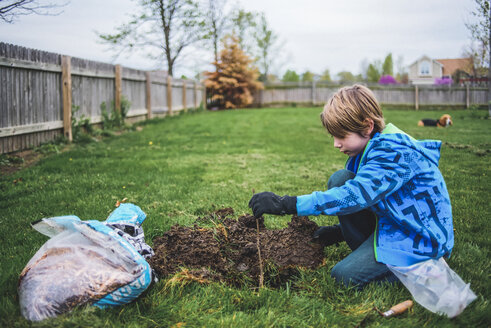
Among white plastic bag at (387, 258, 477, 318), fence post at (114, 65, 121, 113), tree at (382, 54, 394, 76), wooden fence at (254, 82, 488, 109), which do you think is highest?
tree at (382, 54, 394, 76)

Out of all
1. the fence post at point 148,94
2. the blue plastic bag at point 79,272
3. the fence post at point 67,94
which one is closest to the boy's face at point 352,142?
the blue plastic bag at point 79,272

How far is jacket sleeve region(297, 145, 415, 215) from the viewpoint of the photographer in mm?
1979

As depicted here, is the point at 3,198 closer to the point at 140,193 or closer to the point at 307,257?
the point at 140,193

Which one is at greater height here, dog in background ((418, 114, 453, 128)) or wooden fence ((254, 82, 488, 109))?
wooden fence ((254, 82, 488, 109))

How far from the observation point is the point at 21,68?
6.47 m

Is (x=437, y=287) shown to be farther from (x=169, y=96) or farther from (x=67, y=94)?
(x=169, y=96)

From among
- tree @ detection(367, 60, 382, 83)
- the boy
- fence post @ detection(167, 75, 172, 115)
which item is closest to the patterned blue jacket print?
the boy

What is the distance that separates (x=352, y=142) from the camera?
2.30m

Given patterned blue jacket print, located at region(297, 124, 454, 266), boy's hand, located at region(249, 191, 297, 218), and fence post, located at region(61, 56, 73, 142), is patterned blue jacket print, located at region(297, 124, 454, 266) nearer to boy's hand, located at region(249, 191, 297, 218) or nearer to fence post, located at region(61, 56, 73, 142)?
boy's hand, located at region(249, 191, 297, 218)

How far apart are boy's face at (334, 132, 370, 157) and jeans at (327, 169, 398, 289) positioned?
0.51 feet

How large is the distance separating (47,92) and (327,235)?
6783 millimetres

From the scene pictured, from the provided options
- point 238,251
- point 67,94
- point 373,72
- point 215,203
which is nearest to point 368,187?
point 238,251

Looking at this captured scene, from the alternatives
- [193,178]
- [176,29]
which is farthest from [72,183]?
[176,29]

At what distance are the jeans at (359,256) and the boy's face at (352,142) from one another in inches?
6.1
